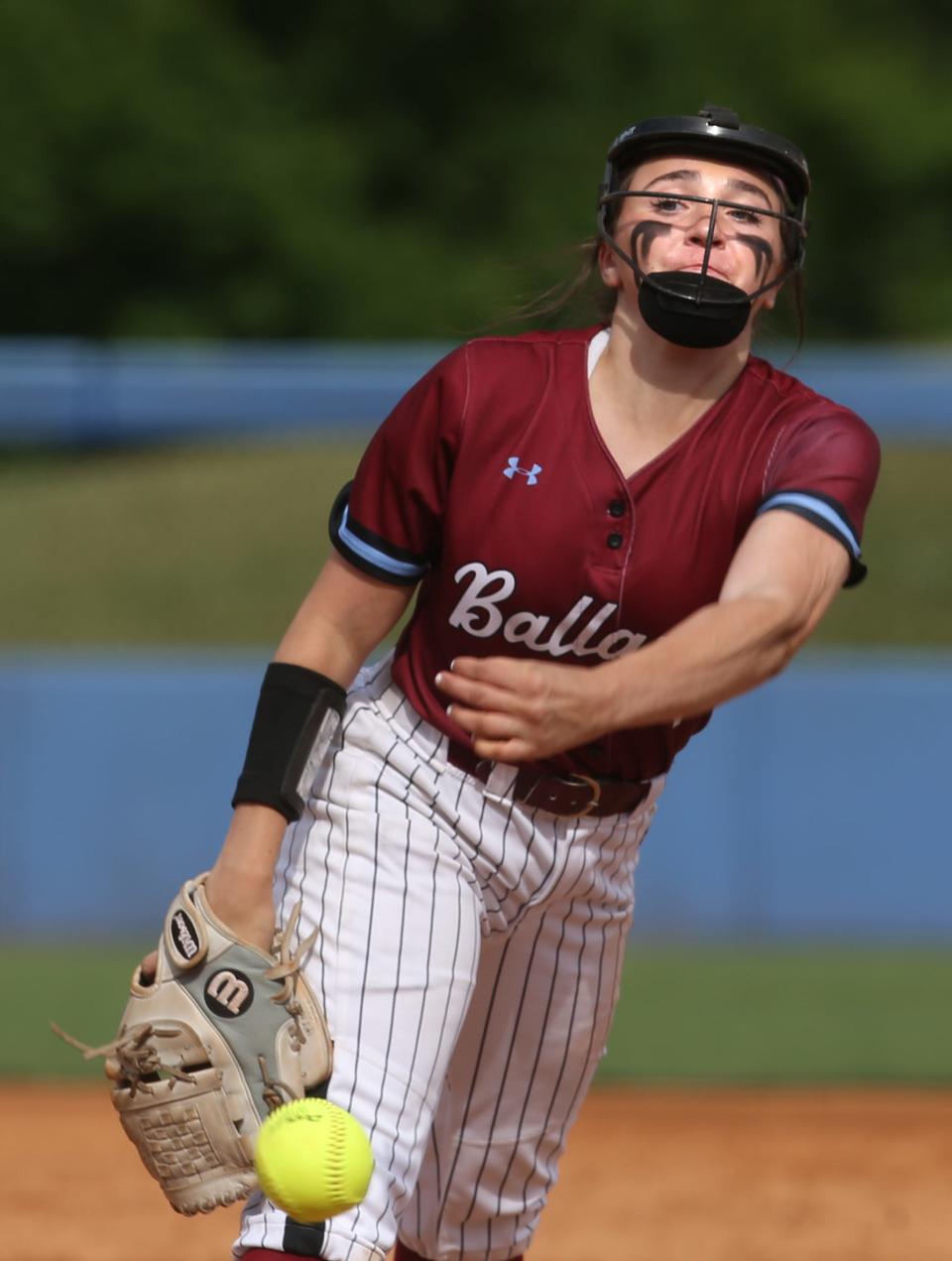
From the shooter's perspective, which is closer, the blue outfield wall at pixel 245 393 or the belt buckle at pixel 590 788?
the belt buckle at pixel 590 788

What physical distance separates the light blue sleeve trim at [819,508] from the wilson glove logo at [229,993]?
3.09 feet

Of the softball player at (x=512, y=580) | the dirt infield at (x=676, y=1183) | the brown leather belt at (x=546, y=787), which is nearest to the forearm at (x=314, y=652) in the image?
the softball player at (x=512, y=580)

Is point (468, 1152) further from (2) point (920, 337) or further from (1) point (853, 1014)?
(2) point (920, 337)

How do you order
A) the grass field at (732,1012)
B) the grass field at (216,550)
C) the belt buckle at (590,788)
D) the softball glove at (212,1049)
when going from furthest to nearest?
the grass field at (216,550) → the grass field at (732,1012) → the belt buckle at (590,788) → the softball glove at (212,1049)

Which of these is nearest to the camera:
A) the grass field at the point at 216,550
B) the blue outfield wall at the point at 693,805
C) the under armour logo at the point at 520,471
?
the under armour logo at the point at 520,471

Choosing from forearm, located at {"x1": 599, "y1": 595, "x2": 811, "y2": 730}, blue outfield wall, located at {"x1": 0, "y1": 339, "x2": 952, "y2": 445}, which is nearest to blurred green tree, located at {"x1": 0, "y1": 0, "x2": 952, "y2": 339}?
blue outfield wall, located at {"x1": 0, "y1": 339, "x2": 952, "y2": 445}

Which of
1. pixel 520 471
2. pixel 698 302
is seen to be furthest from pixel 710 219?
pixel 520 471

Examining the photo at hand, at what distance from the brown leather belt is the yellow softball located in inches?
21.2

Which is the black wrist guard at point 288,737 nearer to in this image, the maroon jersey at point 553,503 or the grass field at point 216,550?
the maroon jersey at point 553,503

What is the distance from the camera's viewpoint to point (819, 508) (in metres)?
2.56

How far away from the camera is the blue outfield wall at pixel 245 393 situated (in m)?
14.5

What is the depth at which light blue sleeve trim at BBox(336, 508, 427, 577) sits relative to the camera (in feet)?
9.20

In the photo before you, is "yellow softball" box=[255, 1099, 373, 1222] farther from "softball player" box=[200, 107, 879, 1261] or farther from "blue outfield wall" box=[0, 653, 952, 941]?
"blue outfield wall" box=[0, 653, 952, 941]

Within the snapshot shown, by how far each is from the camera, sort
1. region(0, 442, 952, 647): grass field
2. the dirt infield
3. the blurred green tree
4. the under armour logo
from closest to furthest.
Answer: the under armour logo → the dirt infield → region(0, 442, 952, 647): grass field → the blurred green tree
